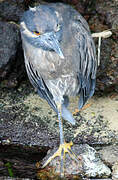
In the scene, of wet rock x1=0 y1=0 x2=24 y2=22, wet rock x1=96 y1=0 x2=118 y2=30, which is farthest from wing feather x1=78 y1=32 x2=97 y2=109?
wet rock x1=0 y1=0 x2=24 y2=22

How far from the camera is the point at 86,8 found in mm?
3316

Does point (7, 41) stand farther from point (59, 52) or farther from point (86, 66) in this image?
point (59, 52)

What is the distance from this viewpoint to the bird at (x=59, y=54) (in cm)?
232

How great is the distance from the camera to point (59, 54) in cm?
228

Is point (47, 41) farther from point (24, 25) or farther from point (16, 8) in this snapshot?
point (16, 8)

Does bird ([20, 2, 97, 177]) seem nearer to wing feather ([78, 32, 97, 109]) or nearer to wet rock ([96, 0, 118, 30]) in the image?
wing feather ([78, 32, 97, 109])

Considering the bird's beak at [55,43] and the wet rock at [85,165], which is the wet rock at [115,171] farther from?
the bird's beak at [55,43]

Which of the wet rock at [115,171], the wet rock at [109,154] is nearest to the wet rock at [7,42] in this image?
the wet rock at [109,154]

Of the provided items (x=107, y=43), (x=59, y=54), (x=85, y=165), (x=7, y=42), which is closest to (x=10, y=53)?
(x=7, y=42)

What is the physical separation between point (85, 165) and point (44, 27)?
3.77 feet

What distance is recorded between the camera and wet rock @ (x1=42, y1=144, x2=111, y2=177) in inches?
103

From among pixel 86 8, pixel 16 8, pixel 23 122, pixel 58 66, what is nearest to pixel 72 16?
pixel 58 66

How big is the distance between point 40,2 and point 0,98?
1.06 m

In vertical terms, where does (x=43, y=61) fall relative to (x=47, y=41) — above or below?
below
